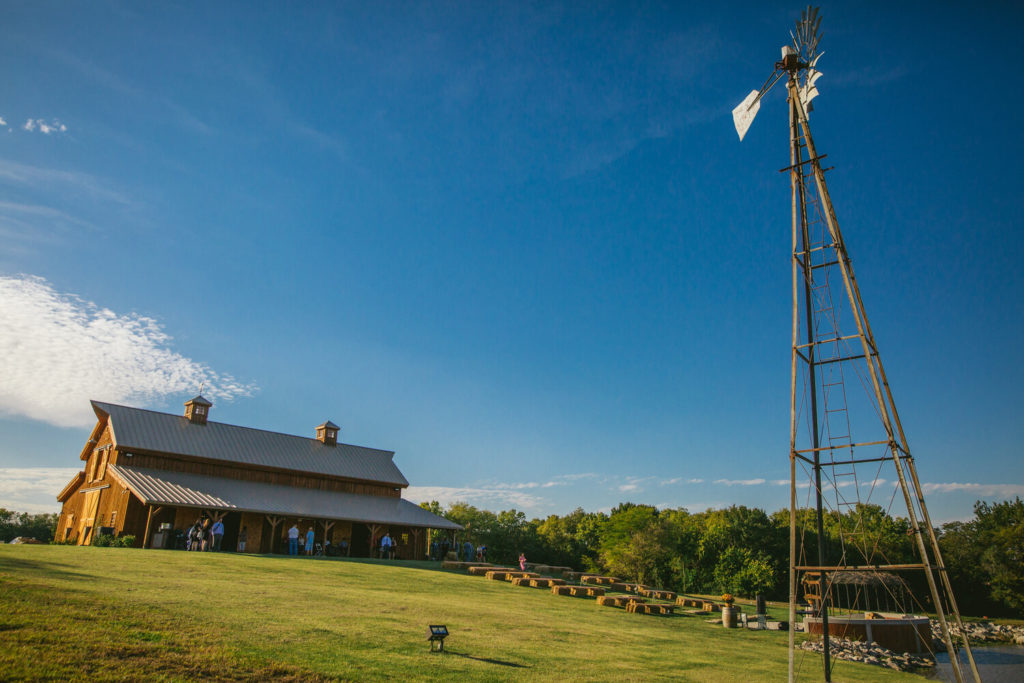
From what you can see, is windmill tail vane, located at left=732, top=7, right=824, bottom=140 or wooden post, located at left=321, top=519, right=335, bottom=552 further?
wooden post, located at left=321, top=519, right=335, bottom=552

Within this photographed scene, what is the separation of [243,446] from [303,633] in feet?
101

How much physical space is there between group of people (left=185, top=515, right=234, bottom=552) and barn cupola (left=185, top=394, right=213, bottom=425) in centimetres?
907

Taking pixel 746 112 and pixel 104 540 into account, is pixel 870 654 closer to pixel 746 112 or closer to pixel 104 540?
pixel 746 112

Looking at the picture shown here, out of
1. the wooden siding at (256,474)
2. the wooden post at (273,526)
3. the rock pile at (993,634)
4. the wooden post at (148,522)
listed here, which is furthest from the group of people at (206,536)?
the rock pile at (993,634)

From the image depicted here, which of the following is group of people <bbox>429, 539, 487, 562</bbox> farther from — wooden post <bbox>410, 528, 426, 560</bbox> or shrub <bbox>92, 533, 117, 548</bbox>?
shrub <bbox>92, 533, 117, 548</bbox>

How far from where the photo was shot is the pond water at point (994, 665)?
16.7 m

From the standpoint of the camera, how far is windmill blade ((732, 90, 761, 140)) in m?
13.3

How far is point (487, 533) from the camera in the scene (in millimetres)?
49719

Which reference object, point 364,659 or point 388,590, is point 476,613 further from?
point 364,659

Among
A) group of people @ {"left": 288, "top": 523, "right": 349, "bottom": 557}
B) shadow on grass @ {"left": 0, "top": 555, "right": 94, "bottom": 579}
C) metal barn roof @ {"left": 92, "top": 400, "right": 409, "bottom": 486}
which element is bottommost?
group of people @ {"left": 288, "top": 523, "right": 349, "bottom": 557}

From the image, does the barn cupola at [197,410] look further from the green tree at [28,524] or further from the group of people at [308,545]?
the green tree at [28,524]

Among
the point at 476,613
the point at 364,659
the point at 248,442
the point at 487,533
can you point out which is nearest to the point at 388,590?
the point at 476,613

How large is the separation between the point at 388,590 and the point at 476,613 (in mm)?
4200

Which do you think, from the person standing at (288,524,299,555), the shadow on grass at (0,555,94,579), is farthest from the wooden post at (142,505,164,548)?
the shadow on grass at (0,555,94,579)
